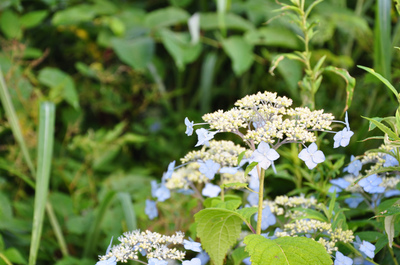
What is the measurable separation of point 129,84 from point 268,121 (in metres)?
1.70

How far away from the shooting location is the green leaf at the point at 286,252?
1.89 feet

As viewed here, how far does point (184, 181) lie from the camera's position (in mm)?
883

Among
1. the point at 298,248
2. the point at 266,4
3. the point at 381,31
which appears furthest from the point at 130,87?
the point at 298,248

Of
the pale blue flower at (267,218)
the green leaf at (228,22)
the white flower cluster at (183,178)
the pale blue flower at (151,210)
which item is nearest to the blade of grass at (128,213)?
the pale blue flower at (151,210)

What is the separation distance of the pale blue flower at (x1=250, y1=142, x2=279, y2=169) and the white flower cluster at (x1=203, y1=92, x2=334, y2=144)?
11 mm

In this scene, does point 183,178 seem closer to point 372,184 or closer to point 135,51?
point 372,184

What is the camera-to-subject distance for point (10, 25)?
1.81m

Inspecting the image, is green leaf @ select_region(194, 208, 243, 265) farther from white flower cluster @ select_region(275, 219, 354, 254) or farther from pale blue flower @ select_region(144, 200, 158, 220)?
pale blue flower @ select_region(144, 200, 158, 220)

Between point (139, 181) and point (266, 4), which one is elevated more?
point (266, 4)

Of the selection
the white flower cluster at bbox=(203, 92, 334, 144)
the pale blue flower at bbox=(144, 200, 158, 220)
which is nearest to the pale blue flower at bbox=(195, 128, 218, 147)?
the white flower cluster at bbox=(203, 92, 334, 144)

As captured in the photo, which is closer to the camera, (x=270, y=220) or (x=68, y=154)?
(x=270, y=220)

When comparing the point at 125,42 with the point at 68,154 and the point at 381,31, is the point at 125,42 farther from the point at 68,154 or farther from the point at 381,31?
the point at 381,31

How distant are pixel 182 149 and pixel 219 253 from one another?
55.0 inches

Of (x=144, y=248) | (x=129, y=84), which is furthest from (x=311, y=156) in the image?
(x=129, y=84)
